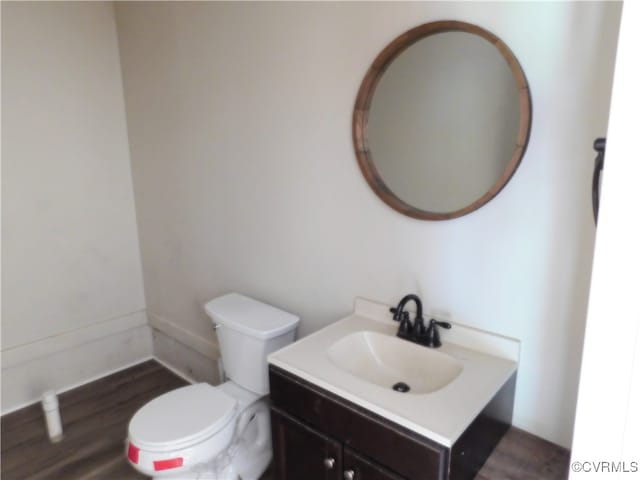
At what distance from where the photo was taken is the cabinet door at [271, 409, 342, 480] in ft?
4.31

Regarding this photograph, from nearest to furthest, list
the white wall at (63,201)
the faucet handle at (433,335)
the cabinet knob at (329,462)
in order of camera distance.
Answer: the cabinet knob at (329,462), the faucet handle at (433,335), the white wall at (63,201)

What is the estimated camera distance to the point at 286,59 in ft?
5.91

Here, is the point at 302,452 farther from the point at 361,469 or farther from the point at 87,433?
the point at 87,433

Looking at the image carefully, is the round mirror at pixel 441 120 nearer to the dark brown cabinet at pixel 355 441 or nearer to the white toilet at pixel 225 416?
Result: the dark brown cabinet at pixel 355 441

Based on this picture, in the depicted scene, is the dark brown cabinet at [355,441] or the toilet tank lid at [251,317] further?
the toilet tank lid at [251,317]

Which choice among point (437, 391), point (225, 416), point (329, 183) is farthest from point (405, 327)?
point (225, 416)

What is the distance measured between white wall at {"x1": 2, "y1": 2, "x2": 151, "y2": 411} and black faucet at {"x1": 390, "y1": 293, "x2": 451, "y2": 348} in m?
2.14

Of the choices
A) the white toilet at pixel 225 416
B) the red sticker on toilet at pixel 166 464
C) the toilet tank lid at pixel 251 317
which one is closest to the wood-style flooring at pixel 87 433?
the white toilet at pixel 225 416

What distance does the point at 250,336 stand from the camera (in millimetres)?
1828

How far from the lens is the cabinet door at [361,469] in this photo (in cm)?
117

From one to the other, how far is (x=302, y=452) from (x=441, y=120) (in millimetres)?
1191

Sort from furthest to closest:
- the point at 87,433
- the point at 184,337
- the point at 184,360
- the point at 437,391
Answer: the point at 184,360 → the point at 184,337 → the point at 87,433 → the point at 437,391

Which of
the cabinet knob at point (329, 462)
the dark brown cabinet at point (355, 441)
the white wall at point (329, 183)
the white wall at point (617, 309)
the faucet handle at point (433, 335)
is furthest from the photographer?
the faucet handle at point (433, 335)

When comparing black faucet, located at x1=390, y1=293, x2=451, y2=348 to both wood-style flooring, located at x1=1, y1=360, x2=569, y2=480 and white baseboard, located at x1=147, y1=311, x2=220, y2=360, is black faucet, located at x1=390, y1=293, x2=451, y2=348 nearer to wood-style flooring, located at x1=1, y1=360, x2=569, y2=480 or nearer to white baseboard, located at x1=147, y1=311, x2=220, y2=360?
wood-style flooring, located at x1=1, y1=360, x2=569, y2=480
